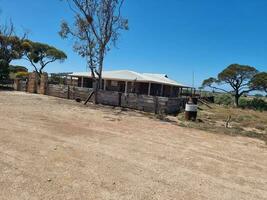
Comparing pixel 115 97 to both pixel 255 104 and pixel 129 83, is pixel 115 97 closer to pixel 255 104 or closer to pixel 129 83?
pixel 129 83

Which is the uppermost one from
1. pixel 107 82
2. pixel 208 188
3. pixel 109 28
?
pixel 109 28

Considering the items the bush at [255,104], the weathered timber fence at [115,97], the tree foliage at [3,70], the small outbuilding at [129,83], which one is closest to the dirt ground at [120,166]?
the weathered timber fence at [115,97]

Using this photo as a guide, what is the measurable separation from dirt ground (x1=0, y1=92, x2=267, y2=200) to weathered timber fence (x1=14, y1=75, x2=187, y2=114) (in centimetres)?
769

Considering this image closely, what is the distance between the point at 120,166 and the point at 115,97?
13563 millimetres

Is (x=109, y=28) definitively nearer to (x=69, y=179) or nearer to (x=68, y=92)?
(x=68, y=92)

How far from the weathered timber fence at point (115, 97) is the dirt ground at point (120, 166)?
25.2 ft

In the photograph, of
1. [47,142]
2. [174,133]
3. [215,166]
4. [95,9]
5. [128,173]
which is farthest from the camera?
[95,9]

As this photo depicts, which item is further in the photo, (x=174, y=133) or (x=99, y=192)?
(x=174, y=133)

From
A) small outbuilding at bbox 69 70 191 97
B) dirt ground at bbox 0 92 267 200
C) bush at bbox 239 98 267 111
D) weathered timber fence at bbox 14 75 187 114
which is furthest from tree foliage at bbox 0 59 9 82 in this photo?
bush at bbox 239 98 267 111

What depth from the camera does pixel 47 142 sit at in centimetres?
671

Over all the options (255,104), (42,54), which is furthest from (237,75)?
(42,54)

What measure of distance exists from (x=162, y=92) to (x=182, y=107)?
10.0 meters

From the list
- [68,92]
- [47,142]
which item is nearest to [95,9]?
[68,92]

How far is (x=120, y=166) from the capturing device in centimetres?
544
